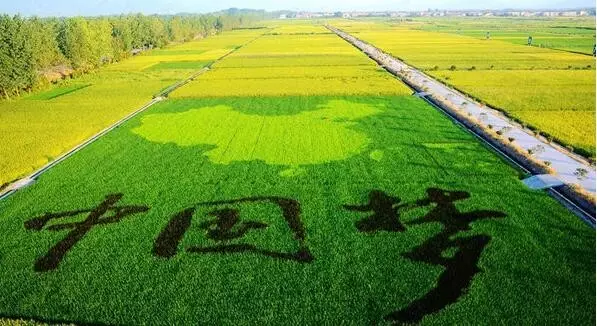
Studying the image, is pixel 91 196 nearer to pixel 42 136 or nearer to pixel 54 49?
pixel 42 136

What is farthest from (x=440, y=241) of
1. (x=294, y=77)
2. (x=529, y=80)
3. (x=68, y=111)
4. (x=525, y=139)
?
(x=294, y=77)

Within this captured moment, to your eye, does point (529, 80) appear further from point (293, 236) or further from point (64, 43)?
point (64, 43)

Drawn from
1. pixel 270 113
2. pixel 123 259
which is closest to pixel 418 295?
pixel 123 259

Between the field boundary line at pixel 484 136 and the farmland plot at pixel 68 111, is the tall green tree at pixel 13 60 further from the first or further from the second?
the field boundary line at pixel 484 136

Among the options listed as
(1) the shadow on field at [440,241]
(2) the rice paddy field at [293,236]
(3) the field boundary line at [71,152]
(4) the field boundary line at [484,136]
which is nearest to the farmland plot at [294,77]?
(4) the field boundary line at [484,136]

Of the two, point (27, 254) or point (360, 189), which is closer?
point (27, 254)

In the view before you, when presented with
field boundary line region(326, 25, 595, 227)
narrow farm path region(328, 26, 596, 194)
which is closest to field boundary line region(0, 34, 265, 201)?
field boundary line region(326, 25, 595, 227)

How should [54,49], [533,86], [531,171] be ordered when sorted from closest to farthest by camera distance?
[531,171] < [533,86] < [54,49]
